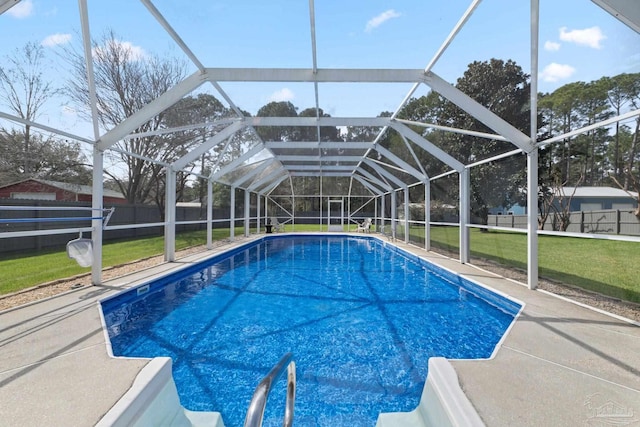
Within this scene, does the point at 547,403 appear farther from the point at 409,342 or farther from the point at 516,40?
the point at 516,40

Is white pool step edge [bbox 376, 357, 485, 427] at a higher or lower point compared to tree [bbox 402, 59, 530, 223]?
lower

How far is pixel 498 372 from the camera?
2.24m

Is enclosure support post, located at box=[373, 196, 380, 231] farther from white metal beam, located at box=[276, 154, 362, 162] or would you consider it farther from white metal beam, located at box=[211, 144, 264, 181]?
white metal beam, located at box=[211, 144, 264, 181]

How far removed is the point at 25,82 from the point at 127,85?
8.06 feet

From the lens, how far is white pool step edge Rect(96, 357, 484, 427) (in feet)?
5.67

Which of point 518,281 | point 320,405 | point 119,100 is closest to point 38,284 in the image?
point 119,100

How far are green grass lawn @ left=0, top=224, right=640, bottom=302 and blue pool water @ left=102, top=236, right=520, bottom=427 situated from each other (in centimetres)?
134

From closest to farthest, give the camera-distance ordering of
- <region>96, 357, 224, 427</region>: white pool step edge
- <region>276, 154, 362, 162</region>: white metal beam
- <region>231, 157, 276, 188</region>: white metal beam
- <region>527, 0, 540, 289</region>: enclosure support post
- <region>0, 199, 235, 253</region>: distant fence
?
1. <region>96, 357, 224, 427</region>: white pool step edge
2. <region>527, 0, 540, 289</region>: enclosure support post
3. <region>0, 199, 235, 253</region>: distant fence
4. <region>276, 154, 362, 162</region>: white metal beam
5. <region>231, 157, 276, 188</region>: white metal beam

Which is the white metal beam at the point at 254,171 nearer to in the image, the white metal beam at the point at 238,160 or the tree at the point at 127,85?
the white metal beam at the point at 238,160

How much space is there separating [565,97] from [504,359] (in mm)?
3424

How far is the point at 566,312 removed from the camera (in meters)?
3.65

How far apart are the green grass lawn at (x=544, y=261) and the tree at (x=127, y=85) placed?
8.09 ft

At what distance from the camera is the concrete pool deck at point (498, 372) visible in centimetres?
176

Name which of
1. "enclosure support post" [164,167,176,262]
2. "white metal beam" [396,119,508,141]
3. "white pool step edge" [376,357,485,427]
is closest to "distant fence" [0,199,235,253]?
"enclosure support post" [164,167,176,262]
